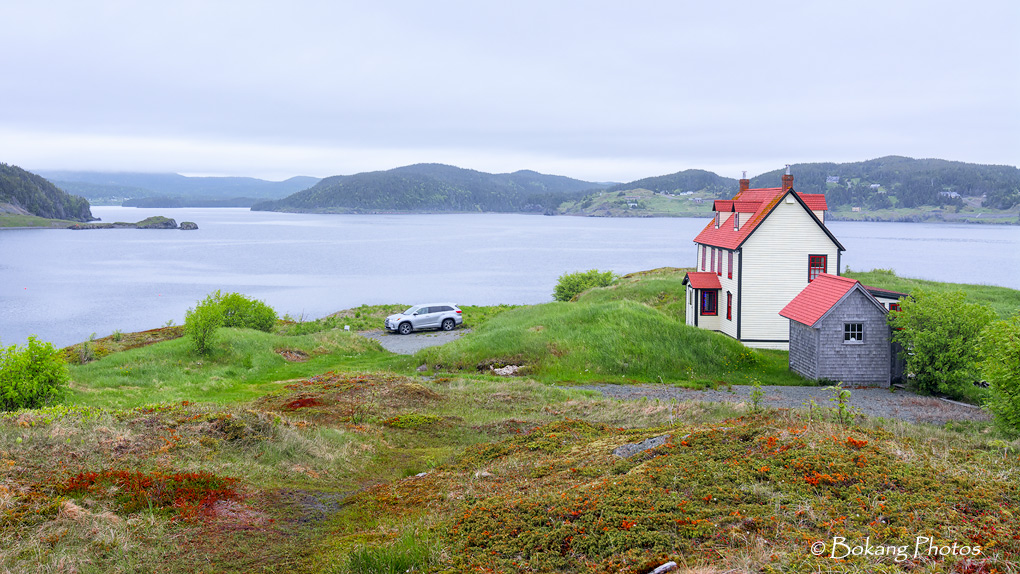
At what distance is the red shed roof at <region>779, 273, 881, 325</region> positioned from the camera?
26.7 m

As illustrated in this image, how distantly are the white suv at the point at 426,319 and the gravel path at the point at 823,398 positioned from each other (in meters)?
18.1

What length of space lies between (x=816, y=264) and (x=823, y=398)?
1190cm

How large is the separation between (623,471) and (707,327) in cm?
2828

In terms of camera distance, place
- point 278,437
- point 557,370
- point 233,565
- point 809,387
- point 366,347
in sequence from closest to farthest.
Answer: point 233,565
point 278,437
point 809,387
point 557,370
point 366,347

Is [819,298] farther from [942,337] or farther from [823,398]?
[823,398]

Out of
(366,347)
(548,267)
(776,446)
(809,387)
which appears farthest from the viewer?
(548,267)

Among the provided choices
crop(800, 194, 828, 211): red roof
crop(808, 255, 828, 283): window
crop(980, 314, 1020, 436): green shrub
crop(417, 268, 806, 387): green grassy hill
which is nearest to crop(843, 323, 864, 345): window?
crop(417, 268, 806, 387): green grassy hill

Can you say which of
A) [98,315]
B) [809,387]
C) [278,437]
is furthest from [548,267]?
[278,437]

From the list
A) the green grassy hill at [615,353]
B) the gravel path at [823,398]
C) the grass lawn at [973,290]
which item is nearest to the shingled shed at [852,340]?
the gravel path at [823,398]

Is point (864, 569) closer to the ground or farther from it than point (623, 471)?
farther from it

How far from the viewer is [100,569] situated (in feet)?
23.9

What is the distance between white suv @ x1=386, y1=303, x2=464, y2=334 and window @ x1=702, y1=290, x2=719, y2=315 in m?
16.3

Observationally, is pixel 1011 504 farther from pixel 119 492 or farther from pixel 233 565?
pixel 119 492

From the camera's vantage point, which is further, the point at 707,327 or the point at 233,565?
the point at 707,327
